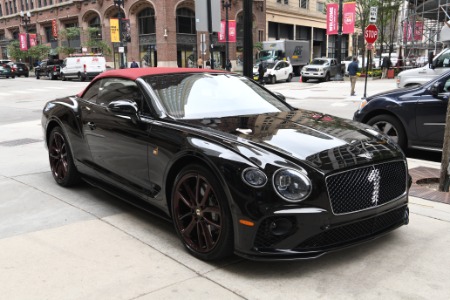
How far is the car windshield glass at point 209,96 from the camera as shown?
14.0 ft

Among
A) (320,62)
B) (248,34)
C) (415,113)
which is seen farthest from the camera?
(320,62)

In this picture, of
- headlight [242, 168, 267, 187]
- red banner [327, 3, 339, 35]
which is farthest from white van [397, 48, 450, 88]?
red banner [327, 3, 339, 35]

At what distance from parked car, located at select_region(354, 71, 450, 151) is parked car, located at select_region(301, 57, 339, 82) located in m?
24.1

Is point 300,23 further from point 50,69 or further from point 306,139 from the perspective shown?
point 306,139

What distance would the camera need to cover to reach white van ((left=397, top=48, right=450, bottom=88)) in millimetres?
12984

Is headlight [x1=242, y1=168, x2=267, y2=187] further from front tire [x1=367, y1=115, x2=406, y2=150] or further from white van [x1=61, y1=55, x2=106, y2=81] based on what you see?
white van [x1=61, y1=55, x2=106, y2=81]

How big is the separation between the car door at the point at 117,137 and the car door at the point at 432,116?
4.77 m

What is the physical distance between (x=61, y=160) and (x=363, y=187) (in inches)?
158

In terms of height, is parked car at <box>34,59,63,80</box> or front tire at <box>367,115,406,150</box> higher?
parked car at <box>34,59,63,80</box>

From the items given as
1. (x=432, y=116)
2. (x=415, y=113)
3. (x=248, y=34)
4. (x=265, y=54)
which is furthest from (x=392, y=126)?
(x=265, y=54)

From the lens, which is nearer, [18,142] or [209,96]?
[209,96]

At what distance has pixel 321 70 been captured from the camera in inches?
1222

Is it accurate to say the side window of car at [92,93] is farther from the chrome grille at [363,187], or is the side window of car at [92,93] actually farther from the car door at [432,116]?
the car door at [432,116]

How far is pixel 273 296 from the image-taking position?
3.02 m
